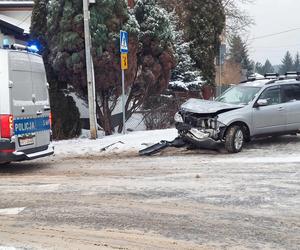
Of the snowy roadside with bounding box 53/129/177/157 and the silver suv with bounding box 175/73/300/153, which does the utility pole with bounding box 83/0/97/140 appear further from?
the silver suv with bounding box 175/73/300/153

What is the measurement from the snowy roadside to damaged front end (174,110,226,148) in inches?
54.8

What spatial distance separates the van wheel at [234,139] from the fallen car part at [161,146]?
1.20m

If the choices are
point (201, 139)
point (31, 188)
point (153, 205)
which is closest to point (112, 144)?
point (201, 139)

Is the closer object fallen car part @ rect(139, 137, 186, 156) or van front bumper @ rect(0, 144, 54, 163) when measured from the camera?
van front bumper @ rect(0, 144, 54, 163)

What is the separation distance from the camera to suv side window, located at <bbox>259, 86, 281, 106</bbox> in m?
12.3

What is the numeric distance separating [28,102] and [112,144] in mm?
3729

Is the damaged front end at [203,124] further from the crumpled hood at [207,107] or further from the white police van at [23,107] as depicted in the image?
the white police van at [23,107]

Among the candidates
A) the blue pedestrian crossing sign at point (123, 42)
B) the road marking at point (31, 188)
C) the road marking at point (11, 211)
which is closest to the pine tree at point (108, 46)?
the blue pedestrian crossing sign at point (123, 42)

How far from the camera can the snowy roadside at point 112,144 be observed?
1257cm

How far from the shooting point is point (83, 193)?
7.74m

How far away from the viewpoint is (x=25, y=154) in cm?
955

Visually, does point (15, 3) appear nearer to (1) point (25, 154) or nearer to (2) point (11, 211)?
(1) point (25, 154)

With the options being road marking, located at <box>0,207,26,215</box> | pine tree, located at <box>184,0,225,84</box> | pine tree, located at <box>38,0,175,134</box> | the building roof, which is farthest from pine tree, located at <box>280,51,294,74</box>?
road marking, located at <box>0,207,26,215</box>

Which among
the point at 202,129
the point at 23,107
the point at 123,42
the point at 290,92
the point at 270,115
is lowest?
the point at 202,129
